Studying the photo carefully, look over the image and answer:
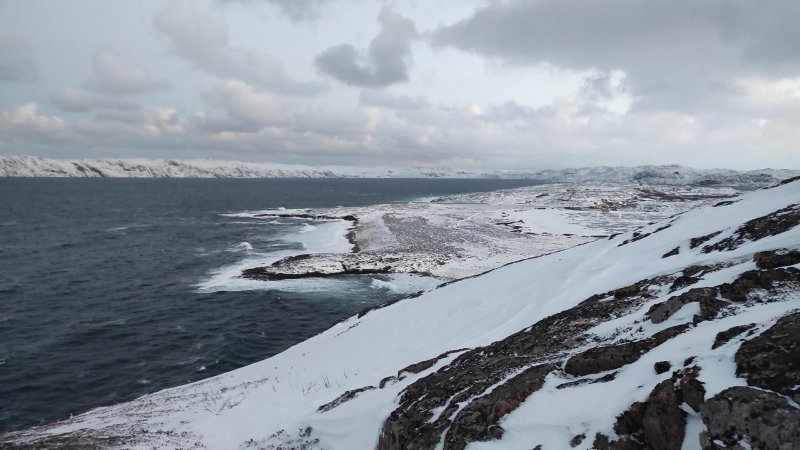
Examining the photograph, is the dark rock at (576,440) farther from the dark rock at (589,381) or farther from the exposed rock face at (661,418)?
the dark rock at (589,381)

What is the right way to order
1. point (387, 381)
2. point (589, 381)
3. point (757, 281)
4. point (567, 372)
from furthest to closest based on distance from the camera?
point (387, 381)
point (757, 281)
point (567, 372)
point (589, 381)

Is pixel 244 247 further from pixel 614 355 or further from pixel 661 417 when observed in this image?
pixel 661 417

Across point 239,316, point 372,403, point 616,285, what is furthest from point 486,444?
point 239,316

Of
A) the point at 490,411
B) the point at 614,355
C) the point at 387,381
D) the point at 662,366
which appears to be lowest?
the point at 387,381

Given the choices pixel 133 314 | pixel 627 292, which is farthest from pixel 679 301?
pixel 133 314

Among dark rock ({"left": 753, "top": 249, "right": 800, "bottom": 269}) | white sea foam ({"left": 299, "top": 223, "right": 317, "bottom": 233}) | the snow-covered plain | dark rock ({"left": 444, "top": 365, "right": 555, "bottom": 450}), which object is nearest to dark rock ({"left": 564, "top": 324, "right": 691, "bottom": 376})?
dark rock ({"left": 444, "top": 365, "right": 555, "bottom": 450})

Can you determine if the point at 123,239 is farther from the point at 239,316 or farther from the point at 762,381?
the point at 762,381

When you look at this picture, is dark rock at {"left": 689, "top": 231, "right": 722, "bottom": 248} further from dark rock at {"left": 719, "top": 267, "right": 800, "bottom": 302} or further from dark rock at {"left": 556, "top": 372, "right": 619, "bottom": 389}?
dark rock at {"left": 556, "top": 372, "right": 619, "bottom": 389}

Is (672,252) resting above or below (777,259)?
below

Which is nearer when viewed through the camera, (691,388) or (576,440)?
(691,388)
